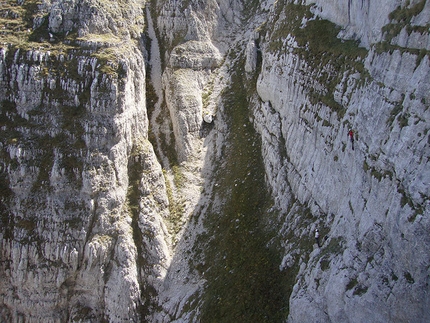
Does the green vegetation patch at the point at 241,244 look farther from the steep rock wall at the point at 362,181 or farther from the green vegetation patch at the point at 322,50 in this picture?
the green vegetation patch at the point at 322,50

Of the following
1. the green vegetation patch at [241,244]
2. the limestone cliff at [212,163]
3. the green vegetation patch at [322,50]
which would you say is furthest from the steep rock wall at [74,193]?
the green vegetation patch at [322,50]

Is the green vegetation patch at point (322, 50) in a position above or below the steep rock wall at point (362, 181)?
above

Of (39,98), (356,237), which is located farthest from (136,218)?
(356,237)

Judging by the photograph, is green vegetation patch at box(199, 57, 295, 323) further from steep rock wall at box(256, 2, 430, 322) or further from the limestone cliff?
steep rock wall at box(256, 2, 430, 322)

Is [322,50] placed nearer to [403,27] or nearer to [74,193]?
[403,27]

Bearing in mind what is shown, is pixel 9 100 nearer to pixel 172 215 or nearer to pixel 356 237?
pixel 172 215

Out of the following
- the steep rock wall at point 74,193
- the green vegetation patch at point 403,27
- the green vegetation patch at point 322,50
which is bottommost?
the steep rock wall at point 74,193

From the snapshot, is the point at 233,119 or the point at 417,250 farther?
the point at 233,119

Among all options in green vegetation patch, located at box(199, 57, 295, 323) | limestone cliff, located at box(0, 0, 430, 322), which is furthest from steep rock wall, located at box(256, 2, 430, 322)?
green vegetation patch, located at box(199, 57, 295, 323)
